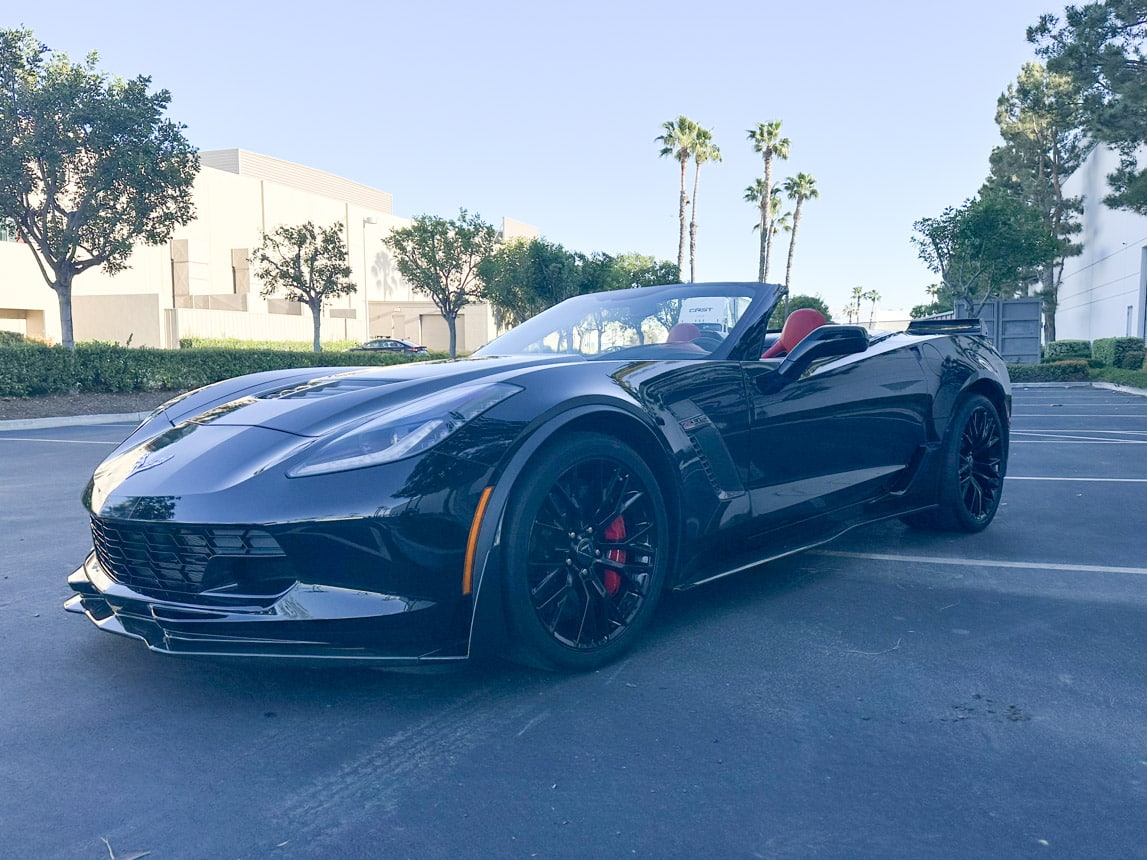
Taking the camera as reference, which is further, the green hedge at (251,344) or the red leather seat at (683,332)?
the green hedge at (251,344)

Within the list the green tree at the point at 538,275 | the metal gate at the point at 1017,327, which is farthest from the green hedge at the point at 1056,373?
the green tree at the point at 538,275

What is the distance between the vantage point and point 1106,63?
20.7 m

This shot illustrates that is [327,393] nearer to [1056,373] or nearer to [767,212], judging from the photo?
[1056,373]

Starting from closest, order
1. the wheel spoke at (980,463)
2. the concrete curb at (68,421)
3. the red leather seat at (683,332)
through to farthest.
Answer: the red leather seat at (683,332) → the wheel spoke at (980,463) → the concrete curb at (68,421)

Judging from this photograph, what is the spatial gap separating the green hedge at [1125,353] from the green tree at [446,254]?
25.5 m

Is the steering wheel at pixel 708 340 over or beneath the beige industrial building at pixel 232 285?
beneath

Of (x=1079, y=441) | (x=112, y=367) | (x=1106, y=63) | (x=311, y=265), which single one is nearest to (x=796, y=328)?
(x=1079, y=441)

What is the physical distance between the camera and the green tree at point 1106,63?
792 inches

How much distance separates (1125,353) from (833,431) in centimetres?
2964

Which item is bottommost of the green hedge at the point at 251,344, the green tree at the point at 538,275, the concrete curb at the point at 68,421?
the concrete curb at the point at 68,421

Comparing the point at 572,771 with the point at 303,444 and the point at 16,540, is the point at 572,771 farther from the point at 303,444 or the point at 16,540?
the point at 16,540

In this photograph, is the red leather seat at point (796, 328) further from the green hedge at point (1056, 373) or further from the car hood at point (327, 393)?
the green hedge at point (1056, 373)

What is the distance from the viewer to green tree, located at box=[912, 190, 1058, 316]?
1297 inches

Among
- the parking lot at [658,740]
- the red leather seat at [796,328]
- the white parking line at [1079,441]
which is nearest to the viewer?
the parking lot at [658,740]
